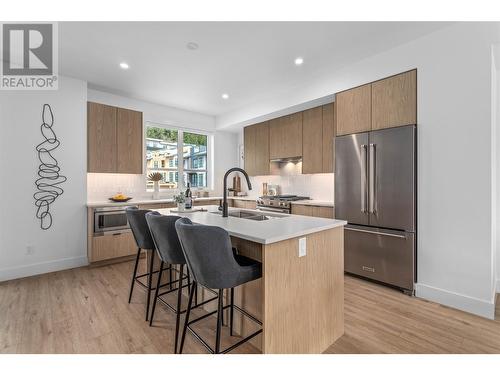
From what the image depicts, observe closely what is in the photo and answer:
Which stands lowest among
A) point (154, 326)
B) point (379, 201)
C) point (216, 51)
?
point (154, 326)

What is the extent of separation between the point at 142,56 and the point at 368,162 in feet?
10.1

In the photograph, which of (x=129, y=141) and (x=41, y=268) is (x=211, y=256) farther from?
(x=129, y=141)

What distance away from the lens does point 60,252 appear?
379 cm

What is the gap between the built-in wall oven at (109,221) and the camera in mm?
3910

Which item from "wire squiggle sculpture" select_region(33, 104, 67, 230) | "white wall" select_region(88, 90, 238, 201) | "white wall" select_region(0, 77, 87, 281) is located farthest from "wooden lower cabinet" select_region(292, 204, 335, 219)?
"wire squiggle sculpture" select_region(33, 104, 67, 230)

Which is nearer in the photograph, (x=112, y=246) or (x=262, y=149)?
(x=112, y=246)

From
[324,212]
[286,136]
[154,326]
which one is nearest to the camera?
[154,326]

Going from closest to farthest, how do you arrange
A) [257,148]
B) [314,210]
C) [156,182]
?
1. [314,210]
2. [156,182]
3. [257,148]

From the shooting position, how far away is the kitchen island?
1623 millimetres

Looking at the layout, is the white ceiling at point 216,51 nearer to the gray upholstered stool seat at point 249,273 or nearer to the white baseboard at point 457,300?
the gray upholstered stool seat at point 249,273

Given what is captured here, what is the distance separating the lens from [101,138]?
420 centimetres

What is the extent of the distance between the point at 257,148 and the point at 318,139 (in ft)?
5.25

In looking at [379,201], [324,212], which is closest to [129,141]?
[324,212]
